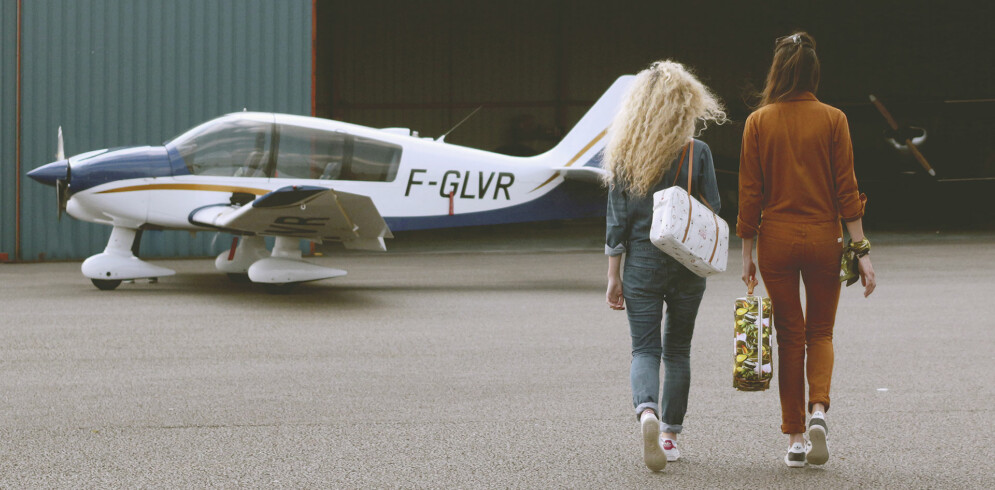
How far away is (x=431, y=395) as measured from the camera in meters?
5.61

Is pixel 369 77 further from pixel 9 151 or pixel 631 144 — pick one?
pixel 631 144

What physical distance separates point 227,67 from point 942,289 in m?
10.3

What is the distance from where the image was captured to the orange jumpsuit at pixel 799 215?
3980 mm

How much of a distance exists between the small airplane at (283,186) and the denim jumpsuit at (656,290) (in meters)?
5.76

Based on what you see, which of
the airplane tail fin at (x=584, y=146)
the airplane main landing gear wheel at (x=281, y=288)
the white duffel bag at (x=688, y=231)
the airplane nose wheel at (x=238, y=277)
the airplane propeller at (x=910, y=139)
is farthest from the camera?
the airplane propeller at (x=910, y=139)

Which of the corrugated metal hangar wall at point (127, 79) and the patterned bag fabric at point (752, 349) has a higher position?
the corrugated metal hangar wall at point (127, 79)

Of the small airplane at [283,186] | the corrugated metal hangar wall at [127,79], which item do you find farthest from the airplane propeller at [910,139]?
the corrugated metal hangar wall at [127,79]

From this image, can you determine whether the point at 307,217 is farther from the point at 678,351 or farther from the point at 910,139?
the point at 910,139

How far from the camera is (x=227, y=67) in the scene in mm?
15727

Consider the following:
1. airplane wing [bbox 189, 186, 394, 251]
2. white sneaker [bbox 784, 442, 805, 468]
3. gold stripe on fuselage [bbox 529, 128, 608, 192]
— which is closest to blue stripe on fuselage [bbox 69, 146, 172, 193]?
airplane wing [bbox 189, 186, 394, 251]

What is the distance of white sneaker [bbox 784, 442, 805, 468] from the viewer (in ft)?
13.4

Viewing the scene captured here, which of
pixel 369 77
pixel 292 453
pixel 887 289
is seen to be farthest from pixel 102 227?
pixel 369 77

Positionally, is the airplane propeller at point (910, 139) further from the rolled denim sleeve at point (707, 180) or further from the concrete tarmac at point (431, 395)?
the rolled denim sleeve at point (707, 180)

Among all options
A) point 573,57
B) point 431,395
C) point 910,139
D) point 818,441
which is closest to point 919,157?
point 910,139
